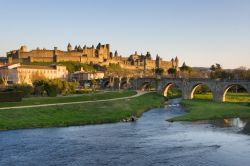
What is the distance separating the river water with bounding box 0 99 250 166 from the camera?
28.9 metres

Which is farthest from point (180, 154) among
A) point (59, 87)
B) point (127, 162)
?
point (59, 87)

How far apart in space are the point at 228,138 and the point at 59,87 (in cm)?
4063

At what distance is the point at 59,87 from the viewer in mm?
71625

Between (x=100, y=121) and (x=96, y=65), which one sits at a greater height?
(x=96, y=65)

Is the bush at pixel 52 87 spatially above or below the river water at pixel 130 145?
above

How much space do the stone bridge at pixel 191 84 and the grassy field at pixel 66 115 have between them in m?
21.5

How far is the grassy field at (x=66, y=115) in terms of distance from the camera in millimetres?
43844

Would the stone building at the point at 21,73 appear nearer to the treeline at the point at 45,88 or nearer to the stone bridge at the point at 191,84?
the stone bridge at the point at 191,84

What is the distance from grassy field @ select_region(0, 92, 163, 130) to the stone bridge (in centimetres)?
2147

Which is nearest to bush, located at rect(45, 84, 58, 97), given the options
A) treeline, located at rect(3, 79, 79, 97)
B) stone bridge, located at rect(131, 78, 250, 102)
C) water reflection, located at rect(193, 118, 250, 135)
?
treeline, located at rect(3, 79, 79, 97)

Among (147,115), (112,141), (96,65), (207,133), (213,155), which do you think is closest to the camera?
(213,155)

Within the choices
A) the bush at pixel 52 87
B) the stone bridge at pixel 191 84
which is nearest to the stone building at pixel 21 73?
the stone bridge at pixel 191 84

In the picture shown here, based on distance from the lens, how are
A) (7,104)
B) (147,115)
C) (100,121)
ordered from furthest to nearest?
(147,115), (7,104), (100,121)

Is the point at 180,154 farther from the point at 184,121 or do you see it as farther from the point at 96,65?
the point at 96,65
